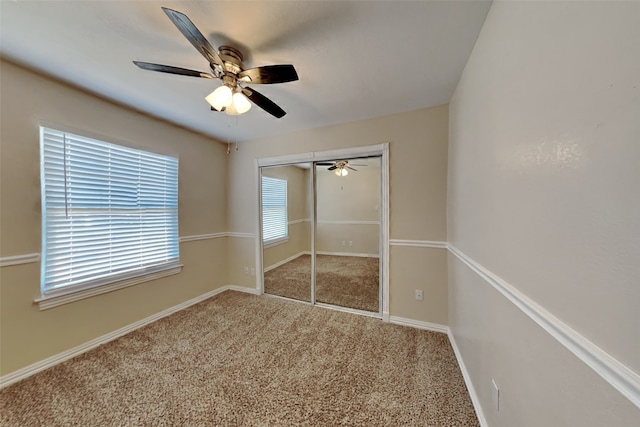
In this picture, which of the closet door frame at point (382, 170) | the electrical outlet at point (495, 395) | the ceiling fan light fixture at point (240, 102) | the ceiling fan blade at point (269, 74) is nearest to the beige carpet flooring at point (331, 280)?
the closet door frame at point (382, 170)

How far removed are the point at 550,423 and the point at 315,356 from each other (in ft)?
5.12

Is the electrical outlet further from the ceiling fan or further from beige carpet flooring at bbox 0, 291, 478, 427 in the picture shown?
the ceiling fan

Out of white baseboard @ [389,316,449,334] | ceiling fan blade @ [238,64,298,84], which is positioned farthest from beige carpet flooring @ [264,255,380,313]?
ceiling fan blade @ [238,64,298,84]

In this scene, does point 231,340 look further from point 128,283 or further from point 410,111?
point 410,111

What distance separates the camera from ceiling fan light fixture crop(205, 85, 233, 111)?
1447 mm

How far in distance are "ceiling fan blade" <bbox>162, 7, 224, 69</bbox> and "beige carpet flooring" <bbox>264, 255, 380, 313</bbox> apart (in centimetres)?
247

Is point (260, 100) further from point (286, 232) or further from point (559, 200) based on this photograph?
point (286, 232)

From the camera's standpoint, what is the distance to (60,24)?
128cm

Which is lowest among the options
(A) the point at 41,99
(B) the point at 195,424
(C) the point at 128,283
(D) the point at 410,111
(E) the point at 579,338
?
(B) the point at 195,424

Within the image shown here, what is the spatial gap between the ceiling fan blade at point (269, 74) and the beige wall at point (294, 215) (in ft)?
5.46

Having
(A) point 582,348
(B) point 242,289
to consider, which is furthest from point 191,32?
(B) point 242,289

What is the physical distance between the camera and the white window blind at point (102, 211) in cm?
181

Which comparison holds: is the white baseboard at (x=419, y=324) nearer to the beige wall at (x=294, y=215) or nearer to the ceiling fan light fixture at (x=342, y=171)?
the beige wall at (x=294, y=215)

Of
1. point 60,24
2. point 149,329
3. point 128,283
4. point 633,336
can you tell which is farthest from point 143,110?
point 633,336
